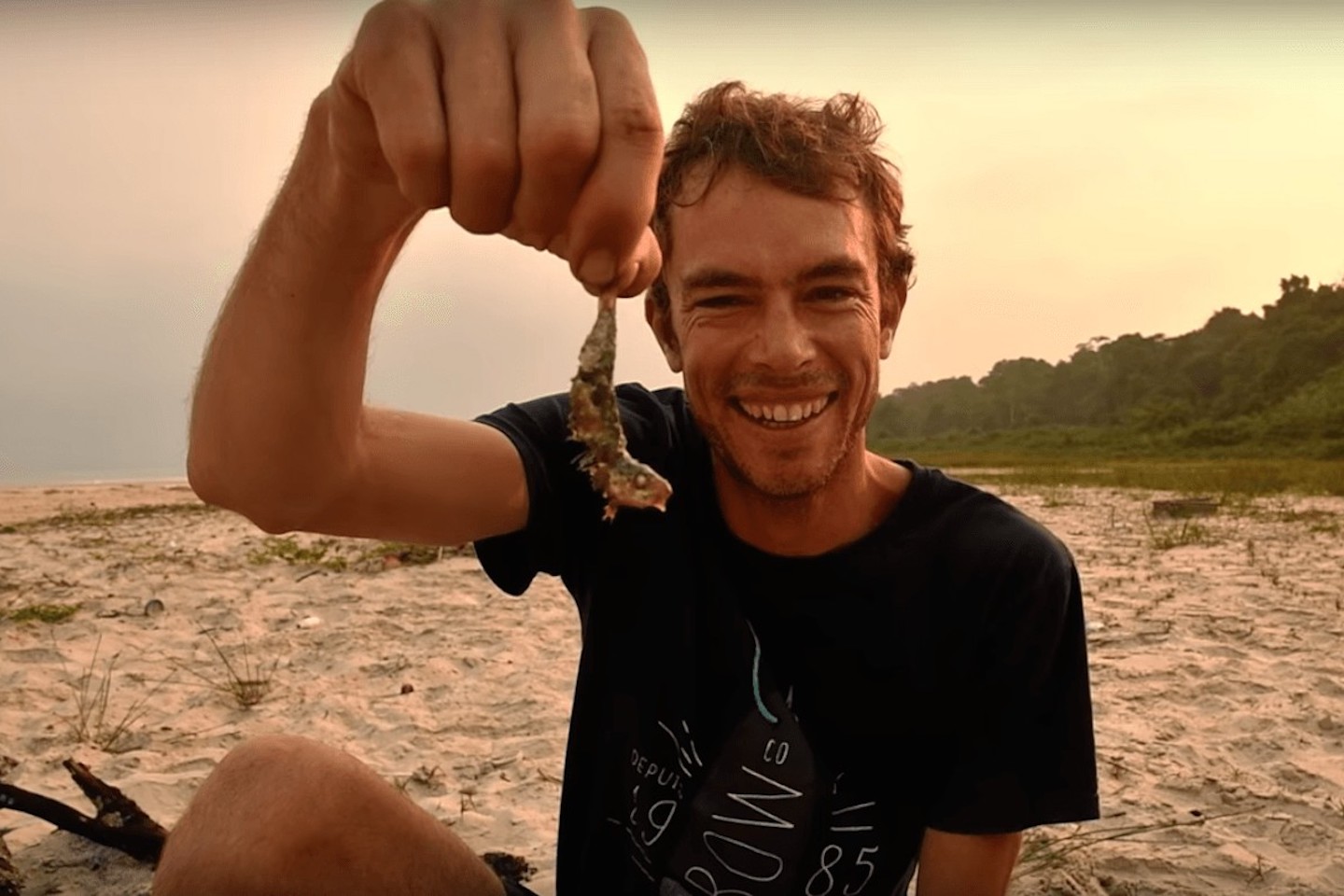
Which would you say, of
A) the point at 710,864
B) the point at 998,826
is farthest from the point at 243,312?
the point at 998,826

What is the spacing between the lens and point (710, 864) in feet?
7.10

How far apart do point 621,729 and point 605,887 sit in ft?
1.39

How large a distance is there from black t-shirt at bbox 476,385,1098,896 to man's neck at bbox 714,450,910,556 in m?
0.09

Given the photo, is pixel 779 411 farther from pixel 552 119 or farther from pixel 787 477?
pixel 552 119

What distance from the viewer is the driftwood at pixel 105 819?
2857 millimetres

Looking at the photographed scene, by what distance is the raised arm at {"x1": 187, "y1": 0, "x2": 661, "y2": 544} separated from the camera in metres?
1.09

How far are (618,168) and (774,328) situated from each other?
3.77 feet

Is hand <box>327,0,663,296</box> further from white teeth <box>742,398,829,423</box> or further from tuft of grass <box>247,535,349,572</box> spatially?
tuft of grass <box>247,535,349,572</box>

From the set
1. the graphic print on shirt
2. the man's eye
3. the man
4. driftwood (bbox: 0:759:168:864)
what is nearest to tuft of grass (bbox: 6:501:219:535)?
driftwood (bbox: 0:759:168:864)

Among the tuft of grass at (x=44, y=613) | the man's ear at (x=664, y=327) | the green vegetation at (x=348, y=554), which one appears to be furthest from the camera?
the green vegetation at (x=348, y=554)

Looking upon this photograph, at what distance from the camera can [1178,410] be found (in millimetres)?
43531

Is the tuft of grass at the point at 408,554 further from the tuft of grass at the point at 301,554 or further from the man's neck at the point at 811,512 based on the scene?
the man's neck at the point at 811,512

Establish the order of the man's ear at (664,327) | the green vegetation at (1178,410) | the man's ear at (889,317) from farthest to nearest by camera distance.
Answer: the green vegetation at (1178,410)
the man's ear at (889,317)
the man's ear at (664,327)

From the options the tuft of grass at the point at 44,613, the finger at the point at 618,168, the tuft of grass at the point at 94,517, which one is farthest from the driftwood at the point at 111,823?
the tuft of grass at the point at 94,517
